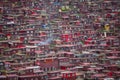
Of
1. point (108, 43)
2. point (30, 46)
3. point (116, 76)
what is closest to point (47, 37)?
point (30, 46)

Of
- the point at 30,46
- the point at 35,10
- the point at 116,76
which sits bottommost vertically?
the point at 116,76

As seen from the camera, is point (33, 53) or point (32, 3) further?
point (32, 3)

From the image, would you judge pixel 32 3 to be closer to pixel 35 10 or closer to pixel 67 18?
pixel 35 10

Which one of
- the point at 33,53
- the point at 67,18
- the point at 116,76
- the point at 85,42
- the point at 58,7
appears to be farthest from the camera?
the point at 58,7

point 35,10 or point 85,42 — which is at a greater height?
point 35,10

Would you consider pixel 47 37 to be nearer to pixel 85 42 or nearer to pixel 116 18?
pixel 85 42

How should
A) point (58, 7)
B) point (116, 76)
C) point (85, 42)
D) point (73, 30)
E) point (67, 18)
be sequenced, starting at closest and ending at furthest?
point (116, 76) < point (85, 42) < point (73, 30) < point (67, 18) < point (58, 7)

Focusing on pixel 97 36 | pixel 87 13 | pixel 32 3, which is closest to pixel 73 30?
pixel 97 36

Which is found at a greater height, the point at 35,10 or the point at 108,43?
the point at 35,10

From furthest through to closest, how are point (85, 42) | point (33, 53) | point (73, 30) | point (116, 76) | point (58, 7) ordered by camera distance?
point (58, 7) < point (73, 30) < point (85, 42) < point (33, 53) < point (116, 76)
